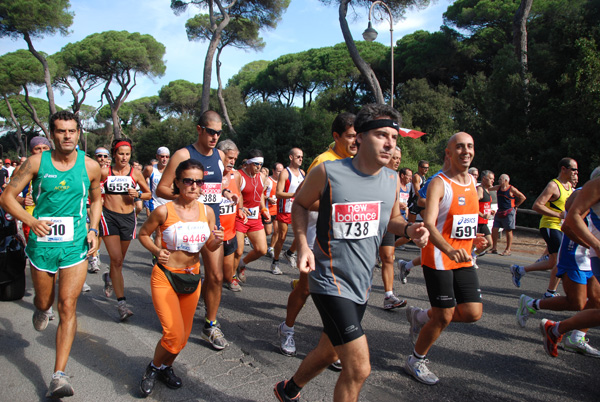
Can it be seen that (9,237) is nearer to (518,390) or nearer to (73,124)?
(73,124)

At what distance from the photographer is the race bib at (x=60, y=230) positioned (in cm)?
334

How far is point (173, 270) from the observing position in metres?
3.35

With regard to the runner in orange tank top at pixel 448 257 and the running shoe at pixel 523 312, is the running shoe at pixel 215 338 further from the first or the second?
the running shoe at pixel 523 312

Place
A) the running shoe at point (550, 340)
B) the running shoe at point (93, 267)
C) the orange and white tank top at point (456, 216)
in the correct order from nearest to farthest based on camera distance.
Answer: the orange and white tank top at point (456, 216)
the running shoe at point (550, 340)
the running shoe at point (93, 267)

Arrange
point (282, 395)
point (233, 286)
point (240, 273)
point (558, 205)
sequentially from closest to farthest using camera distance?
point (282, 395)
point (558, 205)
point (233, 286)
point (240, 273)

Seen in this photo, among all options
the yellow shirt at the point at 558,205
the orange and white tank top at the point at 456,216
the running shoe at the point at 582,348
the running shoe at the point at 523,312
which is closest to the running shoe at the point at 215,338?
the orange and white tank top at the point at 456,216

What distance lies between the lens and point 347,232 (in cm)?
252

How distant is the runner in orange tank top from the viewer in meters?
3.42

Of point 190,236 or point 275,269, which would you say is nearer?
point 190,236

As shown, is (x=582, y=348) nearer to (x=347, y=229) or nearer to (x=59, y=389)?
(x=347, y=229)

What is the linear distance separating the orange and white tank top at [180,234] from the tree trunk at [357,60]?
15657mm

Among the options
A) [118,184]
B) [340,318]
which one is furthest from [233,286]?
[340,318]

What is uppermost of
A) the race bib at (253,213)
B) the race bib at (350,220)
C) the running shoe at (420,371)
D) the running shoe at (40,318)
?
the race bib at (350,220)

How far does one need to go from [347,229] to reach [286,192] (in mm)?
4499
